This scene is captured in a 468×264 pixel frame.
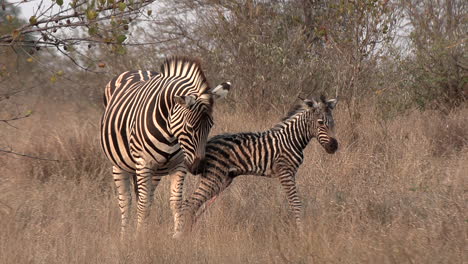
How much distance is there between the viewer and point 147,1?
3873 mm

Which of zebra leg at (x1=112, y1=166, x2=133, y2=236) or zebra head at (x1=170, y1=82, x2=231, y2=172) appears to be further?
zebra leg at (x1=112, y1=166, x2=133, y2=236)

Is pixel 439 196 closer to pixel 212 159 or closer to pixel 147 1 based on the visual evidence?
pixel 212 159

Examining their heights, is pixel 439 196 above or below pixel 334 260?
above

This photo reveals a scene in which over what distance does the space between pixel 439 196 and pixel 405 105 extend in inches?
232

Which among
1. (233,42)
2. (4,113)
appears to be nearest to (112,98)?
(233,42)

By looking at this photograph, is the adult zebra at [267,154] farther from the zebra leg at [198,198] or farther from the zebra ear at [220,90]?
the zebra ear at [220,90]

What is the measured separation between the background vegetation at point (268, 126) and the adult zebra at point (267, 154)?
184 mm

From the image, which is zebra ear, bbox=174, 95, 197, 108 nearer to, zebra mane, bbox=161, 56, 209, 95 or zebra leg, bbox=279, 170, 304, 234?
zebra mane, bbox=161, 56, 209, 95

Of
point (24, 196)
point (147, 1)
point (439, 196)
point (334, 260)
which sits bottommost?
point (334, 260)

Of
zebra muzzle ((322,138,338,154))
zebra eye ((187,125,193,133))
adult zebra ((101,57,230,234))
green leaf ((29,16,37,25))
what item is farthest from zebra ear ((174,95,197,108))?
green leaf ((29,16,37,25))

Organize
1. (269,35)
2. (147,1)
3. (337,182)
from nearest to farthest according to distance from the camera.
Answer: (147,1), (337,182), (269,35)

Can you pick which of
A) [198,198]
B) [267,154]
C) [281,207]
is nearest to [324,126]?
[267,154]

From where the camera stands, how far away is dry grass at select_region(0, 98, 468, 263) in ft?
14.7

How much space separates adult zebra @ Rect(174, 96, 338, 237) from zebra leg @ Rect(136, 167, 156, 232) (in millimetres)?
339
